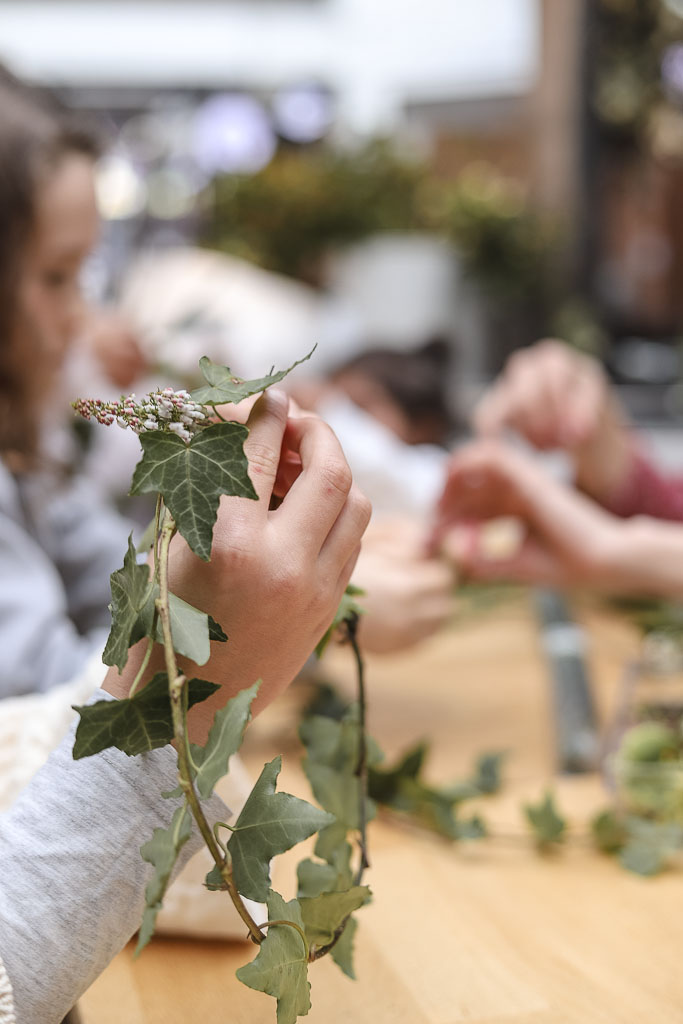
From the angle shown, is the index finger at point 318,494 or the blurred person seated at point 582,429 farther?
the blurred person seated at point 582,429

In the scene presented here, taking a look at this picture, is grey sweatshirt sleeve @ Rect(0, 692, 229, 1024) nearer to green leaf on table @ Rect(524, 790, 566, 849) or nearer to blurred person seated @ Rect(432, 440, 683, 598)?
green leaf on table @ Rect(524, 790, 566, 849)

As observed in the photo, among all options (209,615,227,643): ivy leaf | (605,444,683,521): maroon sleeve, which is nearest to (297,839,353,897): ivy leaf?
(209,615,227,643): ivy leaf

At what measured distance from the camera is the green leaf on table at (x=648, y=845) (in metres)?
0.46

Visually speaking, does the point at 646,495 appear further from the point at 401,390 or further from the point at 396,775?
the point at 401,390

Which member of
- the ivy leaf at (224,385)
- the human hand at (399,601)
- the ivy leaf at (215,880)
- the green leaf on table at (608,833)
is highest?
the ivy leaf at (224,385)

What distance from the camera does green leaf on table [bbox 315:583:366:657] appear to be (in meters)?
0.33

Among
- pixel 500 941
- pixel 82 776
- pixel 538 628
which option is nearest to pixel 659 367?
pixel 538 628

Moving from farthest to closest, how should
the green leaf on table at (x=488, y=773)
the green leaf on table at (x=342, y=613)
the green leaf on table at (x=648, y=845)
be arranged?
the green leaf on table at (x=488, y=773) → the green leaf on table at (x=648, y=845) → the green leaf on table at (x=342, y=613)

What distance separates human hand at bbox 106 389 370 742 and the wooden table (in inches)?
3.0

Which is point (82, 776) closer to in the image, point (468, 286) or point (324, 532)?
point (324, 532)

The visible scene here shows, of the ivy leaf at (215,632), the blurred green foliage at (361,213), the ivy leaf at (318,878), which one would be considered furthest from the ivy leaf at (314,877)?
the blurred green foliage at (361,213)

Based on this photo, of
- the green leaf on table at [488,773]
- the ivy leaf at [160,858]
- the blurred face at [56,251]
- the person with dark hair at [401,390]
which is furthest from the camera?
the person with dark hair at [401,390]

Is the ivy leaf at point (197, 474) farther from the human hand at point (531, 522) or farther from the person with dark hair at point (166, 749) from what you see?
the human hand at point (531, 522)

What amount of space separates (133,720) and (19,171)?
503 mm
